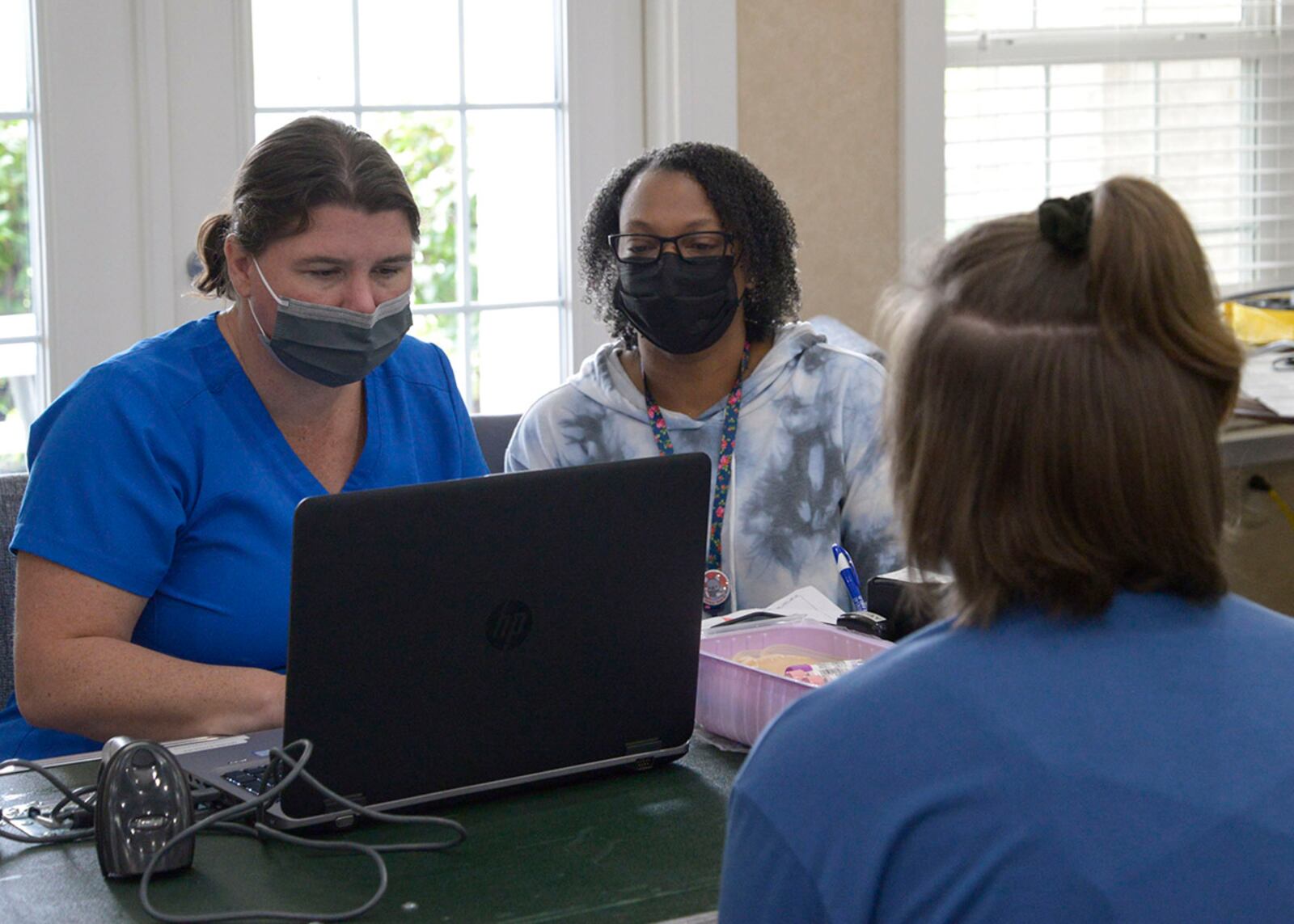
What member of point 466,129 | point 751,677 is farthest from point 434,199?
point 751,677

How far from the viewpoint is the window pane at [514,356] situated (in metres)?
3.00

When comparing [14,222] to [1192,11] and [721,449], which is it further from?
[1192,11]

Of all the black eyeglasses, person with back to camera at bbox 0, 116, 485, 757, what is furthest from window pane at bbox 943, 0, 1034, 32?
person with back to camera at bbox 0, 116, 485, 757

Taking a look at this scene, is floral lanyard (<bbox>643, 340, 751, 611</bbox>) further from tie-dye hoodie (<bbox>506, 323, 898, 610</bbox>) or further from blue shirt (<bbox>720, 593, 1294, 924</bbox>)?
blue shirt (<bbox>720, 593, 1294, 924</bbox>)

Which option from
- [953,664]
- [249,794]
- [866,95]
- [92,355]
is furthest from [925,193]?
[953,664]

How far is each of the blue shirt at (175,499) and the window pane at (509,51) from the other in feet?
4.42

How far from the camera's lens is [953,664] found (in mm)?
737

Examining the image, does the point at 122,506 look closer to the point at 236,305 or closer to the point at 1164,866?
the point at 236,305

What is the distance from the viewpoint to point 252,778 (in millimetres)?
1248

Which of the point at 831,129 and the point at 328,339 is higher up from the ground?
the point at 831,129

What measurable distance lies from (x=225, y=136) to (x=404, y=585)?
1.78 metres

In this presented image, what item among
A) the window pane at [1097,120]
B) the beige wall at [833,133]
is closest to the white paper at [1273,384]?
the beige wall at [833,133]

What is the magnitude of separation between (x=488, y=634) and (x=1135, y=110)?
295cm

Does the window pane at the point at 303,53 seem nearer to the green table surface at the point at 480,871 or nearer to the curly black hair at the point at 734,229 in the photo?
the curly black hair at the point at 734,229
